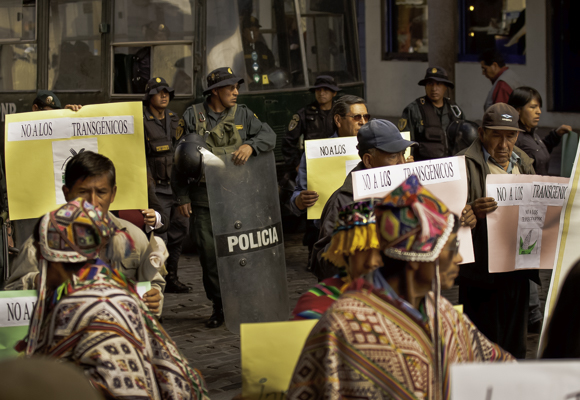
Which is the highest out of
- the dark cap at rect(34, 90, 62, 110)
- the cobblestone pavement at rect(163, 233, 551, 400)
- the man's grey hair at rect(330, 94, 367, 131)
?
the dark cap at rect(34, 90, 62, 110)

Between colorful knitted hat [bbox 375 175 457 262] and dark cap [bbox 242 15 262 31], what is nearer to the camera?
colorful knitted hat [bbox 375 175 457 262]

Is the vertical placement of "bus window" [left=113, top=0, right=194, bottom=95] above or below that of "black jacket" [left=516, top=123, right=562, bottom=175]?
above

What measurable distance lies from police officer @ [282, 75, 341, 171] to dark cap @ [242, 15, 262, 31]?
116 cm

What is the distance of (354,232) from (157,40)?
7064 millimetres

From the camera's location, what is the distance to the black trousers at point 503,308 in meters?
4.98

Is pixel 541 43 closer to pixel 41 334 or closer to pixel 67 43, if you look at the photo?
pixel 67 43

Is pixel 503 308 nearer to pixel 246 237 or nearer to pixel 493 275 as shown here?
pixel 493 275

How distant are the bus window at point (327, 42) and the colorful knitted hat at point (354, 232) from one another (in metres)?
7.27

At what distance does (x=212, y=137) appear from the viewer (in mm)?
6488

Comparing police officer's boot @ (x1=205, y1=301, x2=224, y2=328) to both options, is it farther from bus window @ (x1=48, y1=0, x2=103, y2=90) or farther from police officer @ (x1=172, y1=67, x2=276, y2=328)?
bus window @ (x1=48, y1=0, x2=103, y2=90)

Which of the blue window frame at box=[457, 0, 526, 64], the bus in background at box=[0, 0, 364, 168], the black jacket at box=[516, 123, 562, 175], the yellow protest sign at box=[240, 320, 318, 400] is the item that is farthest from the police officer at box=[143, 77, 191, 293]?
the blue window frame at box=[457, 0, 526, 64]

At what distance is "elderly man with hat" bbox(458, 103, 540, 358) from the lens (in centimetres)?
484

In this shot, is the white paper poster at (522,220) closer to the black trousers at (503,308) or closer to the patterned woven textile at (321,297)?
the black trousers at (503,308)

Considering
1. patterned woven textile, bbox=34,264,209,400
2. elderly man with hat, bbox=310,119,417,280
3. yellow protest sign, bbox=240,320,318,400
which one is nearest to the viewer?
patterned woven textile, bbox=34,264,209,400
